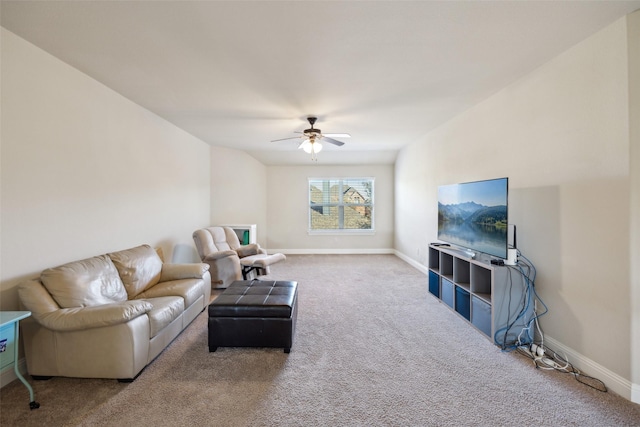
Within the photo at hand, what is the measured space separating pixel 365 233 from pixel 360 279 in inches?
104

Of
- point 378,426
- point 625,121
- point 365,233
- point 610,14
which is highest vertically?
point 610,14

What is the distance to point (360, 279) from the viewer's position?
5020 millimetres

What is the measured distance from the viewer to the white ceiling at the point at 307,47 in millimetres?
1810

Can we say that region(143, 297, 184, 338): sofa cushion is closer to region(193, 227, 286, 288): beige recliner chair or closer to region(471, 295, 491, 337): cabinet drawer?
region(193, 227, 286, 288): beige recliner chair

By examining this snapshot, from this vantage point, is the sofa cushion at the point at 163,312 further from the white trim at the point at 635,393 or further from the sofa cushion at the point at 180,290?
the white trim at the point at 635,393

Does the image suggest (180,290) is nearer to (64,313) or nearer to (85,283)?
(85,283)

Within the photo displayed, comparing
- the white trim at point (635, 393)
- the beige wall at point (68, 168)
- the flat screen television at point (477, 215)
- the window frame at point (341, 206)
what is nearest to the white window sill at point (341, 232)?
the window frame at point (341, 206)

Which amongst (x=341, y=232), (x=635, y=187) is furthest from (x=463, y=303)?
(x=341, y=232)

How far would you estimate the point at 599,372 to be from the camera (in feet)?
6.79

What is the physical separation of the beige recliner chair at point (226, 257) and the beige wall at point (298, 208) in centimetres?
219

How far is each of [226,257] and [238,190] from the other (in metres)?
2.53

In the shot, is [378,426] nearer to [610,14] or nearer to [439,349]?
[439,349]

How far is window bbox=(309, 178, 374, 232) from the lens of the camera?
761cm

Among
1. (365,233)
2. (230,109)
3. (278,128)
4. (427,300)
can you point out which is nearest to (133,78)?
(230,109)
